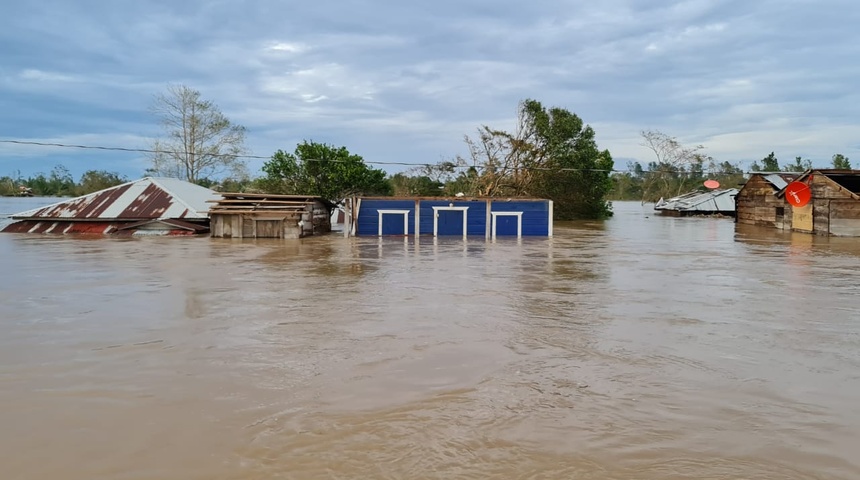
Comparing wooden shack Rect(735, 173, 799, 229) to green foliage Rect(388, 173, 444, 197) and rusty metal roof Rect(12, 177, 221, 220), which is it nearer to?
green foliage Rect(388, 173, 444, 197)

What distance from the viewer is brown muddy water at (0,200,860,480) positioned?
4230 millimetres

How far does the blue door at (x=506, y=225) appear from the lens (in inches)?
1165

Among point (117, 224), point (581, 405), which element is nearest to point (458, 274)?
point (581, 405)

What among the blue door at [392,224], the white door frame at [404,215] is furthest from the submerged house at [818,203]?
the blue door at [392,224]

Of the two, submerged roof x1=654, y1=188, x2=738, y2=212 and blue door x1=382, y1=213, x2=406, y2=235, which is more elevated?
submerged roof x1=654, y1=188, x2=738, y2=212

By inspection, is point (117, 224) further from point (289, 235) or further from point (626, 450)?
point (626, 450)

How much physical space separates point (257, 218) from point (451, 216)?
949 cm

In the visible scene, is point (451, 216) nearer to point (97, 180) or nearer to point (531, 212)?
point (531, 212)

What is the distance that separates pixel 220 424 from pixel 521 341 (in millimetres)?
4077

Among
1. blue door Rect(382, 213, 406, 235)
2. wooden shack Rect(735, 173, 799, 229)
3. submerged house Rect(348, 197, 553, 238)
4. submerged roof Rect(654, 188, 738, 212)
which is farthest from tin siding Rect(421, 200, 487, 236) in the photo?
submerged roof Rect(654, 188, 738, 212)

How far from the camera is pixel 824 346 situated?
746cm

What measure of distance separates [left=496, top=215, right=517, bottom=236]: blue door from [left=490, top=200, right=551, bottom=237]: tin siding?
0.26 meters

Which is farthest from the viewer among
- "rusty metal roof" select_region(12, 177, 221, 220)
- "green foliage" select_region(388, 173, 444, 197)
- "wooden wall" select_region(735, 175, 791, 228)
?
"green foliage" select_region(388, 173, 444, 197)

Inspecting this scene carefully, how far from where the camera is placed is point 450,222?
3000 cm
